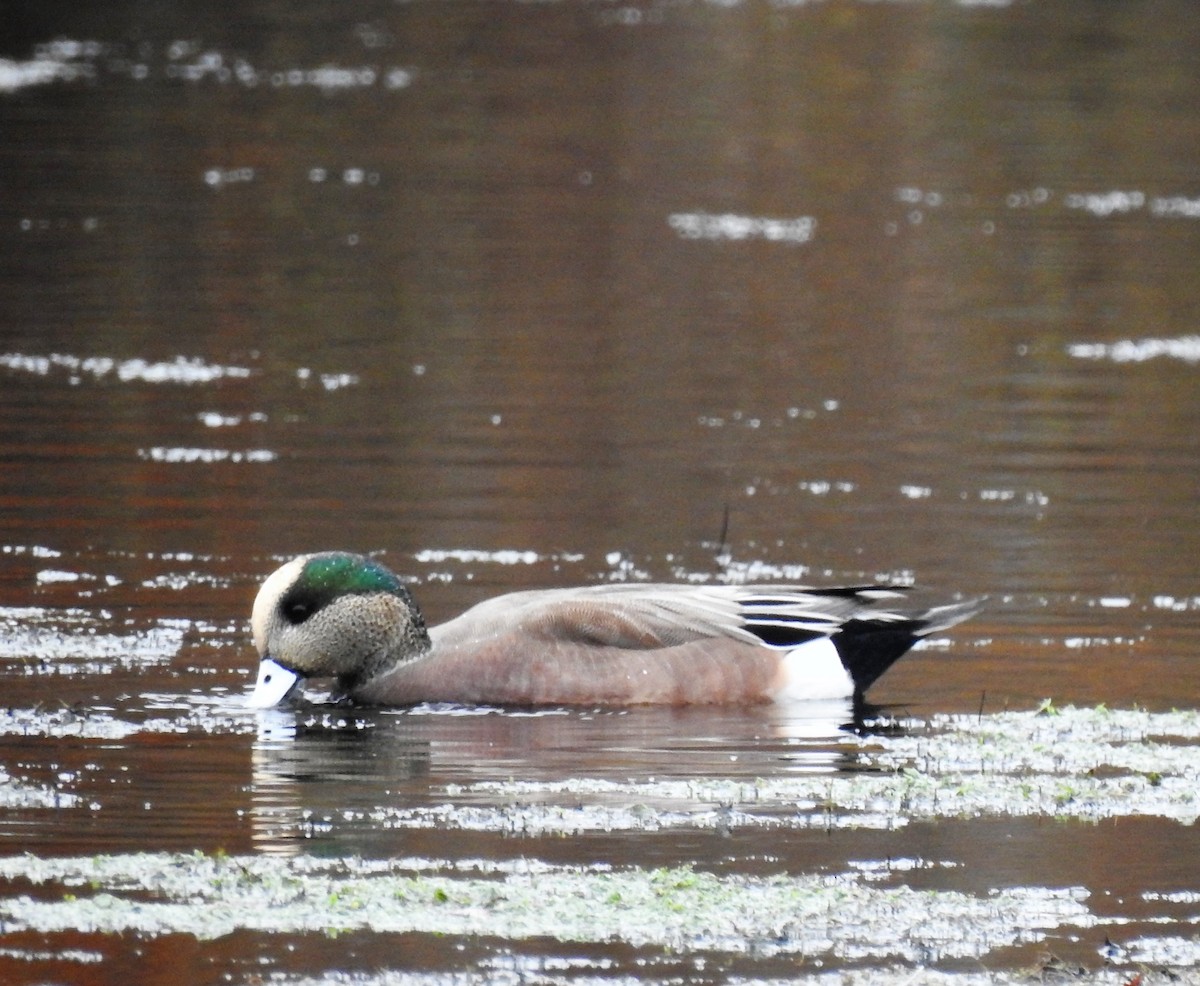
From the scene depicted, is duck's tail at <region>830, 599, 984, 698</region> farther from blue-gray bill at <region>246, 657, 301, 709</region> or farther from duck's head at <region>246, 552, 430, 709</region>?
blue-gray bill at <region>246, 657, 301, 709</region>

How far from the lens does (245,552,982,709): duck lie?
30.2 ft

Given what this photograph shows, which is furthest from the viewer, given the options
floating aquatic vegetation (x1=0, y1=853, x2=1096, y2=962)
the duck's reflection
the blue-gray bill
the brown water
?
the blue-gray bill

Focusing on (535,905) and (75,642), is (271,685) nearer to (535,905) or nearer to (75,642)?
(75,642)

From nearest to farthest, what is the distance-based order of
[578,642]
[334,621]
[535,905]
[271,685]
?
[535,905] → [271,685] → [578,642] → [334,621]

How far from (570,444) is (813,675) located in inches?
181

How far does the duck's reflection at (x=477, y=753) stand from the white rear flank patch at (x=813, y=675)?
74 millimetres

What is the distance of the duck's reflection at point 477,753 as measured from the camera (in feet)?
24.5

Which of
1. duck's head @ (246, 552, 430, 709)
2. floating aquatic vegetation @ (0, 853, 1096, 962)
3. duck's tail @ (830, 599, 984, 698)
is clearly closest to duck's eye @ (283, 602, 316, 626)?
duck's head @ (246, 552, 430, 709)

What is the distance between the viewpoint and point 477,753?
837 cm

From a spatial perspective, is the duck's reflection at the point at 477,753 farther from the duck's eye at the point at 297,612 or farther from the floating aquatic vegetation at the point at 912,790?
the duck's eye at the point at 297,612

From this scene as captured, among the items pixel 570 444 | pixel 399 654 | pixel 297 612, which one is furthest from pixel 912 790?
pixel 570 444

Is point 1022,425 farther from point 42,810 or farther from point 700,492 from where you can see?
point 42,810

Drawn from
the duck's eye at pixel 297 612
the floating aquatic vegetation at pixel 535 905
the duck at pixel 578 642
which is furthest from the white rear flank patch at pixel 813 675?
the floating aquatic vegetation at pixel 535 905

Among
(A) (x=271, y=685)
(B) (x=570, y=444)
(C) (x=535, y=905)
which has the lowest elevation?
(C) (x=535, y=905)
